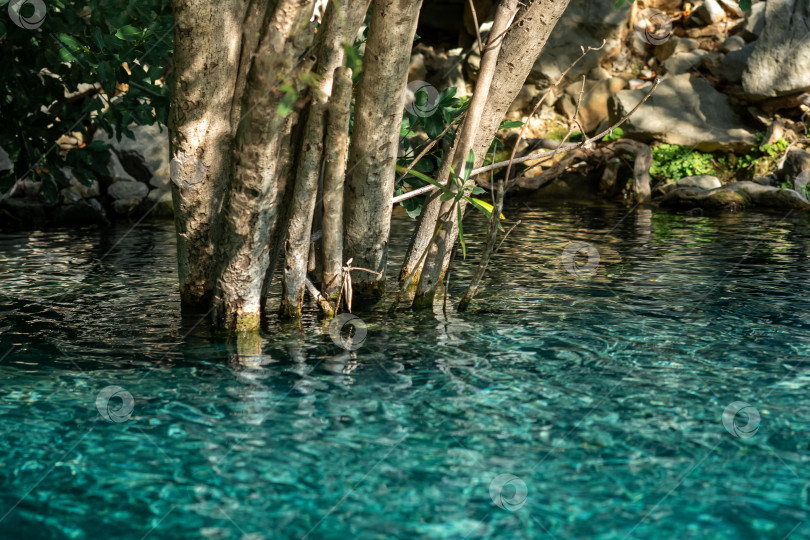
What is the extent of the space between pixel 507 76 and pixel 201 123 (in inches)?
81.1

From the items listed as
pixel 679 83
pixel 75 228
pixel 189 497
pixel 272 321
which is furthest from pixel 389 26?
pixel 679 83

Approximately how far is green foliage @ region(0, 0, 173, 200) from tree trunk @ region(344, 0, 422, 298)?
5.92 ft

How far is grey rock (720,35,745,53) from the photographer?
648 inches

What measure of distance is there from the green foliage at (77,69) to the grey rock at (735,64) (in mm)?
12388

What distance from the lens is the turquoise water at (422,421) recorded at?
3.04 meters

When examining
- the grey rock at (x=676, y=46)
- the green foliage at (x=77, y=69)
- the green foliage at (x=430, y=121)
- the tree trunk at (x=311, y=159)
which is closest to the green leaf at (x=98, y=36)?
the green foliage at (x=77, y=69)

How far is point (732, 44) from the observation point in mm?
16531

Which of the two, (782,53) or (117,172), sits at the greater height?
(782,53)

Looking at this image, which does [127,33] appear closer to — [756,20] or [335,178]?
[335,178]

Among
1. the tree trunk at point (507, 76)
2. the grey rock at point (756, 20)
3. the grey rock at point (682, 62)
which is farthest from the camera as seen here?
the grey rock at point (682, 62)

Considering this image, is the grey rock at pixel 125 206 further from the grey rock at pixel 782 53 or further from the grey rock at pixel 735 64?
the grey rock at pixel 735 64

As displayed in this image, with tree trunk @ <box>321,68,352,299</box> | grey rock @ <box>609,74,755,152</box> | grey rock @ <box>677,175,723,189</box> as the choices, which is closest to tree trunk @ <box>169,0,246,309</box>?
tree trunk @ <box>321,68,352,299</box>

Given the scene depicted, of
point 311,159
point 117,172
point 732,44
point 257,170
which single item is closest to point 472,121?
point 311,159

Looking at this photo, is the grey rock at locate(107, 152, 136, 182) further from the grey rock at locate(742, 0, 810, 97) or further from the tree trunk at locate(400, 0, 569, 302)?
the grey rock at locate(742, 0, 810, 97)
